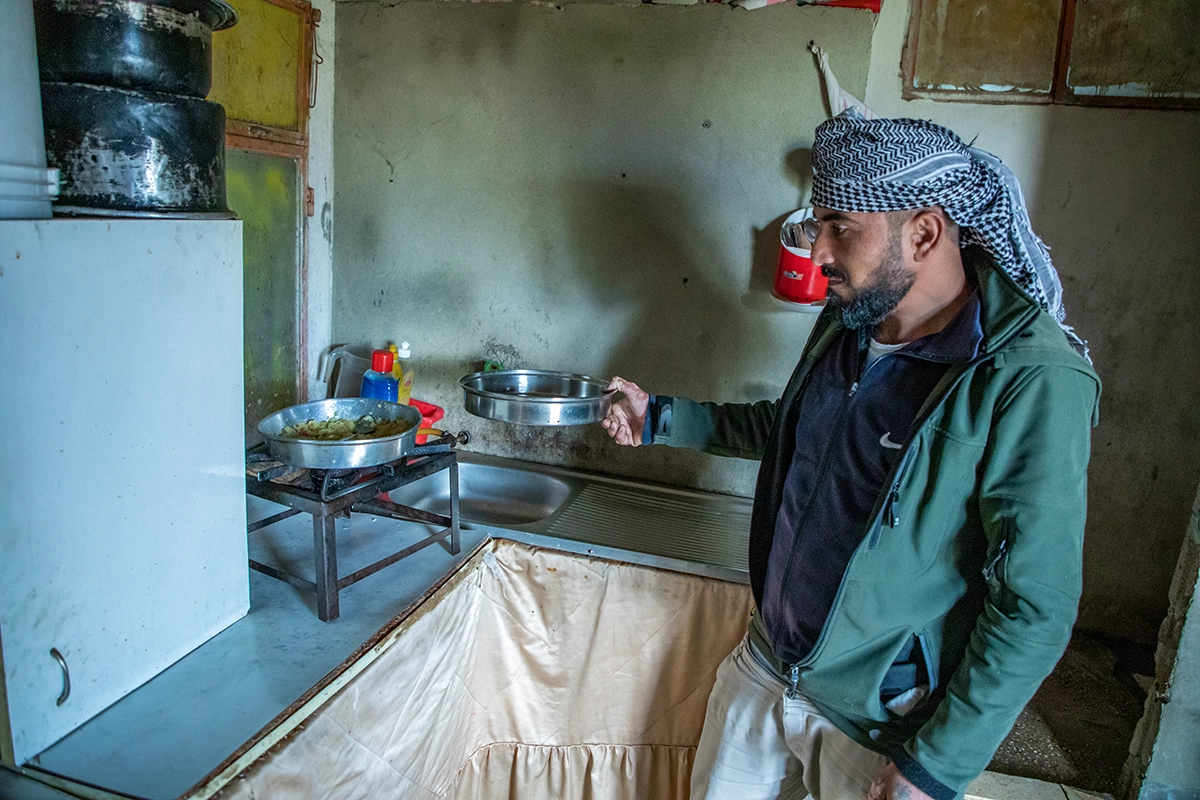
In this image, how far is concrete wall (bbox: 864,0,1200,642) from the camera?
6.53ft

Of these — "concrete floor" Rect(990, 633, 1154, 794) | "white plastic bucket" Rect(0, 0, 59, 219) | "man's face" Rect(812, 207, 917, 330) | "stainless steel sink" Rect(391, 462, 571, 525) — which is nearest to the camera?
"white plastic bucket" Rect(0, 0, 59, 219)

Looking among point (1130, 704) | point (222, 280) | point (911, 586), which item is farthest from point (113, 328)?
point (1130, 704)

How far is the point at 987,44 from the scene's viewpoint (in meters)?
1.98

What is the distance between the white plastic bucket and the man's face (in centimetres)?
116

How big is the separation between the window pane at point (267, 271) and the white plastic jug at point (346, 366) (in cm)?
14

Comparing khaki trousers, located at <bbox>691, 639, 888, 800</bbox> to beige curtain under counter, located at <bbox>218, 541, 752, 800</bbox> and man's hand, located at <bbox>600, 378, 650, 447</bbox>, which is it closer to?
beige curtain under counter, located at <bbox>218, 541, 752, 800</bbox>

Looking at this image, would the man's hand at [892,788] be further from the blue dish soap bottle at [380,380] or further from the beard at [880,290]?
the blue dish soap bottle at [380,380]

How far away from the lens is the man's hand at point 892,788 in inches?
45.3

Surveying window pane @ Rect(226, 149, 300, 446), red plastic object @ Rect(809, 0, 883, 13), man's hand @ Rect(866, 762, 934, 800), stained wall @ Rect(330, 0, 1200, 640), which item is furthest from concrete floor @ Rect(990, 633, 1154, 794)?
window pane @ Rect(226, 149, 300, 446)

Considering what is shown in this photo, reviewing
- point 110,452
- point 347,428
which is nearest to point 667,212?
point 347,428

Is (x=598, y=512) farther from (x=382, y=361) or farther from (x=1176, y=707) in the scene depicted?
(x=1176, y=707)

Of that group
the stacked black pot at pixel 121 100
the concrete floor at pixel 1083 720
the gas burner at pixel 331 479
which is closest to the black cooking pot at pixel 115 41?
the stacked black pot at pixel 121 100

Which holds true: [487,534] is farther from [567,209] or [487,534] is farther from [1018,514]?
[1018,514]

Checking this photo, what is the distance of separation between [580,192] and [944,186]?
50.5 inches
